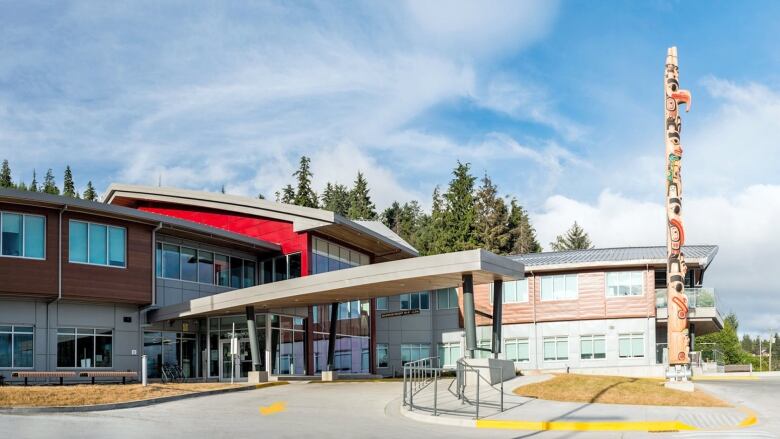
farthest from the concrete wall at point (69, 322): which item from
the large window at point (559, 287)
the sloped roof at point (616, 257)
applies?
the large window at point (559, 287)

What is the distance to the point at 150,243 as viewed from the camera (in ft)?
106

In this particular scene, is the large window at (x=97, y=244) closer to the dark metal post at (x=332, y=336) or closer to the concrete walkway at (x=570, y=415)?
the dark metal post at (x=332, y=336)

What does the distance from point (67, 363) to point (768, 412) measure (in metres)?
22.1

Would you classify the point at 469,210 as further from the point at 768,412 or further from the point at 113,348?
the point at 768,412

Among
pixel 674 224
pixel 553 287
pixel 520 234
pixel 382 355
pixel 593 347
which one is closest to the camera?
pixel 674 224

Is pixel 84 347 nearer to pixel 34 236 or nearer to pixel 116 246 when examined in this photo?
pixel 116 246

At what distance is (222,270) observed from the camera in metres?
36.3

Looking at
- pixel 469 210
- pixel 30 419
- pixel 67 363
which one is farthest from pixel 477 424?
pixel 469 210

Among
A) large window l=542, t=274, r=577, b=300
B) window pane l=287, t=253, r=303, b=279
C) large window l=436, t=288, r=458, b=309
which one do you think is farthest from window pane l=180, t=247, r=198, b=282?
large window l=542, t=274, r=577, b=300

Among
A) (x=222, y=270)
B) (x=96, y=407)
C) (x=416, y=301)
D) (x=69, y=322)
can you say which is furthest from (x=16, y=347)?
(x=416, y=301)

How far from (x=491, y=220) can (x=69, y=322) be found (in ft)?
208

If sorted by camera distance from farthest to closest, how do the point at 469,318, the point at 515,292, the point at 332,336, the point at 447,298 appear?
the point at 447,298 → the point at 515,292 → the point at 332,336 → the point at 469,318

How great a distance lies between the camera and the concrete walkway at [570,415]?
1686 centimetres

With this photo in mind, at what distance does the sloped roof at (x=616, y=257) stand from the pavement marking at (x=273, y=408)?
23.6 metres
